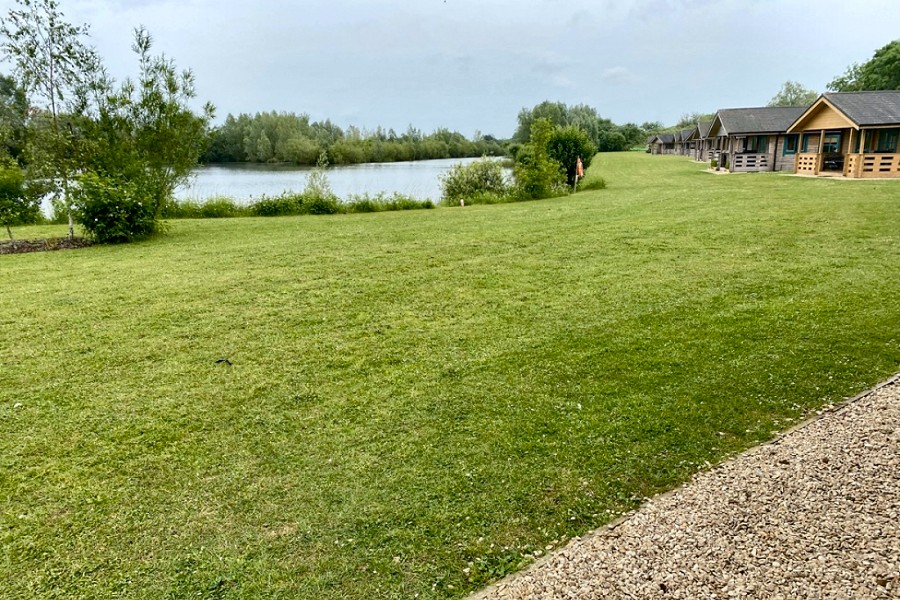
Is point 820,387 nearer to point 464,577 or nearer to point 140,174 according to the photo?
point 464,577

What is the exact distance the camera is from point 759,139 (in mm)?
26000

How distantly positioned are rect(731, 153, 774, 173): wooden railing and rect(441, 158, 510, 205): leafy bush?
14.0 m

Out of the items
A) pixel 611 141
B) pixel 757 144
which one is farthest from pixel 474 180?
pixel 611 141

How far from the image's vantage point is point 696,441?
2.94 metres

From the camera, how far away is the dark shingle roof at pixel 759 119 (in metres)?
25.3

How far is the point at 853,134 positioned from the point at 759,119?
762cm

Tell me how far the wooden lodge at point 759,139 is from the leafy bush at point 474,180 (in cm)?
1404

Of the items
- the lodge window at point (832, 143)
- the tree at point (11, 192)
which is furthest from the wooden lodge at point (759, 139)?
the tree at point (11, 192)

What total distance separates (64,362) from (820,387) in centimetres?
552

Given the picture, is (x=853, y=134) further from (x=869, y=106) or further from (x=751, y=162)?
(x=751, y=162)

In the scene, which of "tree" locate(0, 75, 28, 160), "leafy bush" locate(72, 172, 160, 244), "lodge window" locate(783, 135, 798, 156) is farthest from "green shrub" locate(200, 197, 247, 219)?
"lodge window" locate(783, 135, 798, 156)

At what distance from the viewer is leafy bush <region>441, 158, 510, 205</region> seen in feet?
61.0

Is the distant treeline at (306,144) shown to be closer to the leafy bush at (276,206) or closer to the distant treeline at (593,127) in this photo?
the distant treeline at (593,127)

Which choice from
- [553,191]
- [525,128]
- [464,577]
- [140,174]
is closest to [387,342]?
[464,577]
